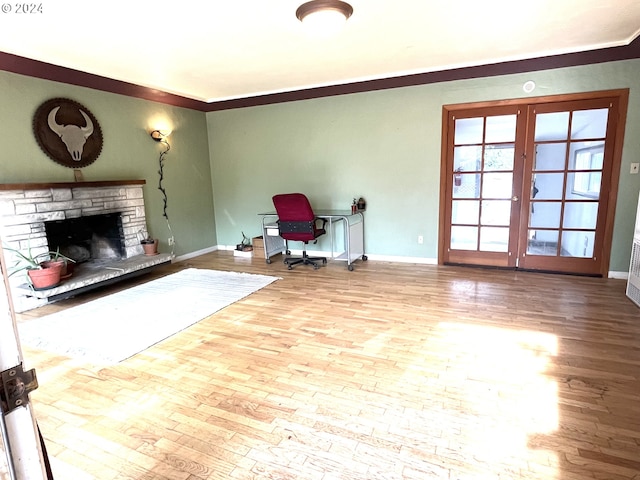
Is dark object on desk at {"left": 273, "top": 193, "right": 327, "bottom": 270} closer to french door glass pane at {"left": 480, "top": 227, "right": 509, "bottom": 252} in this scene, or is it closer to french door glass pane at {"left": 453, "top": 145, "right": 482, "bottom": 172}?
french door glass pane at {"left": 453, "top": 145, "right": 482, "bottom": 172}

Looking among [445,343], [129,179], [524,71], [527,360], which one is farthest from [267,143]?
[527,360]

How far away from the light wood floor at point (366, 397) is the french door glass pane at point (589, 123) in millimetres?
1854

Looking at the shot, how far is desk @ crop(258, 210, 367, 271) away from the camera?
4.73m

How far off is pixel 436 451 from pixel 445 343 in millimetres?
1110

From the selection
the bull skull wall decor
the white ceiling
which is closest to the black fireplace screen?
the bull skull wall decor

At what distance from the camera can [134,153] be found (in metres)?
4.75

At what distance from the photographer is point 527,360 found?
238 centimetres

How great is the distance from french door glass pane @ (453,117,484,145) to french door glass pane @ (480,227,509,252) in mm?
1149

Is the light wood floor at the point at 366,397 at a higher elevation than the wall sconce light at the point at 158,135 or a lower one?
lower

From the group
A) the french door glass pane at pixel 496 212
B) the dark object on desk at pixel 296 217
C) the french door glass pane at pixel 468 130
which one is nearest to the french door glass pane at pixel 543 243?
the french door glass pane at pixel 496 212

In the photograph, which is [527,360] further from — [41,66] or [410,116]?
[41,66]

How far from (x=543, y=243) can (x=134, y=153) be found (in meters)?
5.41

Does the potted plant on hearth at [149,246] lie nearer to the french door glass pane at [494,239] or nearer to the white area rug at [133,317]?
the white area rug at [133,317]

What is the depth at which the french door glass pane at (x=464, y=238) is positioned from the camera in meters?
4.67
